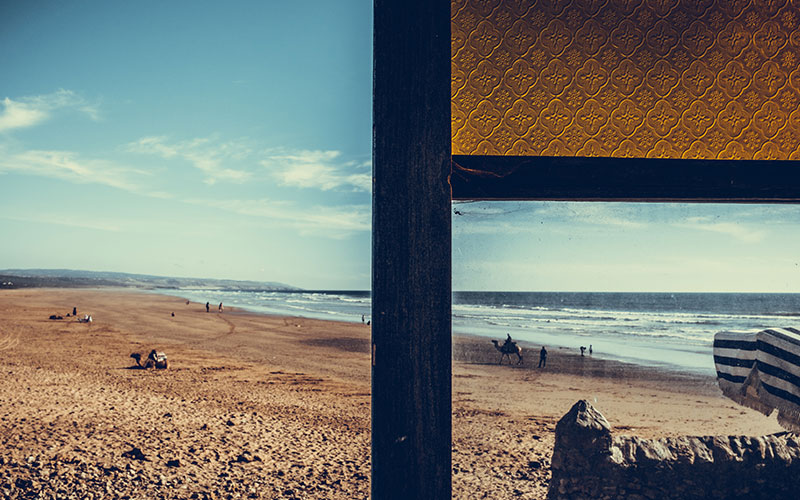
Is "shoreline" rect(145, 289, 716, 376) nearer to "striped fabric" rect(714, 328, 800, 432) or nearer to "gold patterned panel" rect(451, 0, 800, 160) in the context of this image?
"striped fabric" rect(714, 328, 800, 432)

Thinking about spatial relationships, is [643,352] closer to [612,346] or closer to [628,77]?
[612,346]

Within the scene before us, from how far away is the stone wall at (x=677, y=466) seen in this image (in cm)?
310

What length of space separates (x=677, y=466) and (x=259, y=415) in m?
4.25

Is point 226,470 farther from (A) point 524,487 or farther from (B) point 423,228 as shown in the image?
(B) point 423,228

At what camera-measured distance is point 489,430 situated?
5668 millimetres

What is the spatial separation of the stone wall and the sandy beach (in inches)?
28.6

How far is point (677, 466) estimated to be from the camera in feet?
10.3

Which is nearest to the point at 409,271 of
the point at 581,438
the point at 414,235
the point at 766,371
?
the point at 414,235

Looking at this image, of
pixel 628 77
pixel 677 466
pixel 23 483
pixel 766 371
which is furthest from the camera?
pixel 23 483

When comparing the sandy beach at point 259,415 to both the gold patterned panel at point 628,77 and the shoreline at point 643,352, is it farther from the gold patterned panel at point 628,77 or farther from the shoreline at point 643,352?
the gold patterned panel at point 628,77

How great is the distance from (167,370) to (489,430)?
5509mm

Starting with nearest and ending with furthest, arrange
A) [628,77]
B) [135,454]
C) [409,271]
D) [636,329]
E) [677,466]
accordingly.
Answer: [409,271], [628,77], [677,466], [135,454], [636,329]

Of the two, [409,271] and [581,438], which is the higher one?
[409,271]

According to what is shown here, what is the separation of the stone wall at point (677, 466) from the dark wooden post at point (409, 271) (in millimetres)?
2281
